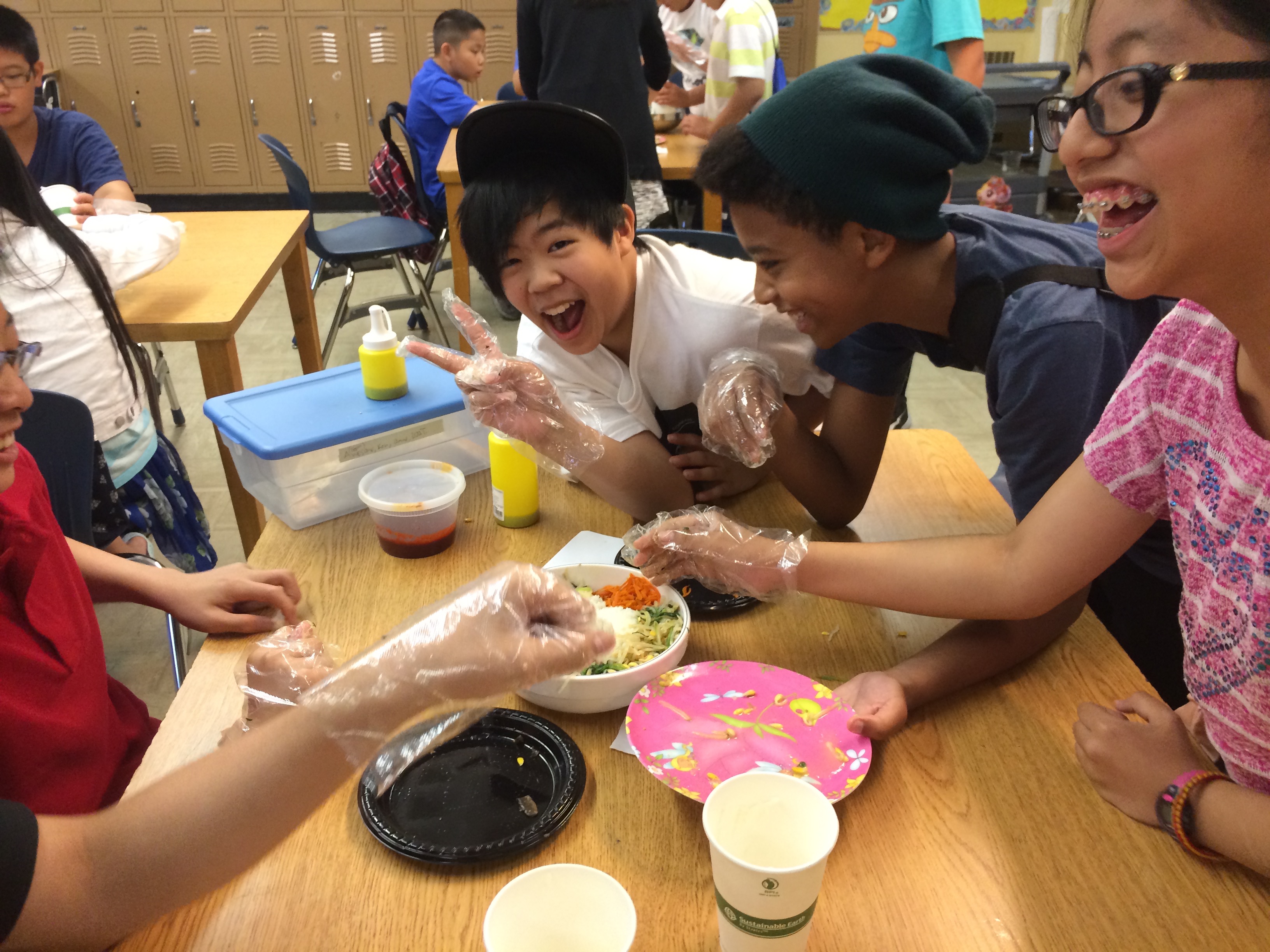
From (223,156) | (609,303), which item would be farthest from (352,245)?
(223,156)

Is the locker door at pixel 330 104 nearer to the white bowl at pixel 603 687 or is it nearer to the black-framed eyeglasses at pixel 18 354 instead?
the black-framed eyeglasses at pixel 18 354

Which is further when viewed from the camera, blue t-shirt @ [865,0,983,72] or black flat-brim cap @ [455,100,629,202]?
blue t-shirt @ [865,0,983,72]

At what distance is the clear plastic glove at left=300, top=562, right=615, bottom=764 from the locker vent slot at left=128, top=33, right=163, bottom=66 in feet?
23.6

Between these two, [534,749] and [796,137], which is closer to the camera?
[534,749]

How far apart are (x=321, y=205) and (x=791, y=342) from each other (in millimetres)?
6187

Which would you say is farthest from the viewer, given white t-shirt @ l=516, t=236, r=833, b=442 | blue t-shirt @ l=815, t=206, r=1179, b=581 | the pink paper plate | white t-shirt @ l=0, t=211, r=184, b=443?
white t-shirt @ l=0, t=211, r=184, b=443

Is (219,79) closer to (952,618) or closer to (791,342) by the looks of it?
(791,342)

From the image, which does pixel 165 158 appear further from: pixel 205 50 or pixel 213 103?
pixel 205 50

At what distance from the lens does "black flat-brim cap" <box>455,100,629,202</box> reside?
1.41m

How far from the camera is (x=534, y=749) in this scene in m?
0.97

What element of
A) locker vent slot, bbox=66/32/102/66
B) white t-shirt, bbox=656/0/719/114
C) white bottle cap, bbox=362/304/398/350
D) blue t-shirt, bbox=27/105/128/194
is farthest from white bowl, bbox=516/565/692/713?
locker vent slot, bbox=66/32/102/66

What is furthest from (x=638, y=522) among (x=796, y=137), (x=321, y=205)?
(x=321, y=205)

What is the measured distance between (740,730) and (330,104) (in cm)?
675

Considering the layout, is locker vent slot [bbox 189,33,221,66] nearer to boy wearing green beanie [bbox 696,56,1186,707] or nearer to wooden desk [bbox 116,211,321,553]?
wooden desk [bbox 116,211,321,553]
